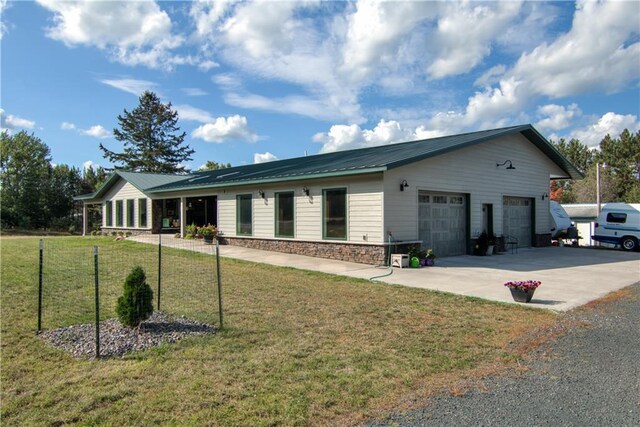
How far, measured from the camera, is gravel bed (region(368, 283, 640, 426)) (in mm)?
3189

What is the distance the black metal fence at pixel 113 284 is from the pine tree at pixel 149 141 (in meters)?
34.9

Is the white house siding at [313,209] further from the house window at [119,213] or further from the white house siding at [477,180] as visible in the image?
the house window at [119,213]

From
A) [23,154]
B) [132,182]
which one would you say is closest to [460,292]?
[132,182]

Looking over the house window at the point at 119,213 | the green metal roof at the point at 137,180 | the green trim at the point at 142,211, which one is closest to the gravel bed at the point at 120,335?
the green metal roof at the point at 137,180

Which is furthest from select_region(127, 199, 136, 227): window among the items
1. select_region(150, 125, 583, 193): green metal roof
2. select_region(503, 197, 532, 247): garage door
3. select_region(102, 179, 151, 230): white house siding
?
select_region(503, 197, 532, 247): garage door

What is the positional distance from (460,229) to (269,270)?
7.61 metres

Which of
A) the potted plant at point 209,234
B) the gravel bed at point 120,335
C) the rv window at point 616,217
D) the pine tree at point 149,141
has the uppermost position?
the pine tree at point 149,141

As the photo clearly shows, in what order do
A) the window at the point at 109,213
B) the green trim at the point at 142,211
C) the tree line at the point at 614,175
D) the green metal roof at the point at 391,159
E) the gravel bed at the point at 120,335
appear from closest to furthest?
the gravel bed at the point at 120,335 → the green metal roof at the point at 391,159 → the green trim at the point at 142,211 → the window at the point at 109,213 → the tree line at the point at 614,175

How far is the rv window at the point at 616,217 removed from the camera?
18783 millimetres

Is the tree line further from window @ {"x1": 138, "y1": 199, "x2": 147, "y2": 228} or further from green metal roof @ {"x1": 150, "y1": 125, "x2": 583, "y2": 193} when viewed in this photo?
window @ {"x1": 138, "y1": 199, "x2": 147, "y2": 228}

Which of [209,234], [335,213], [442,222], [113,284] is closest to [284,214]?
[335,213]

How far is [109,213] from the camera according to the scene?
26703mm

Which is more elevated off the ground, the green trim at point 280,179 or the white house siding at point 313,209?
the green trim at point 280,179

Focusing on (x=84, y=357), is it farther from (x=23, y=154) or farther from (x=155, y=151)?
(x=155, y=151)
